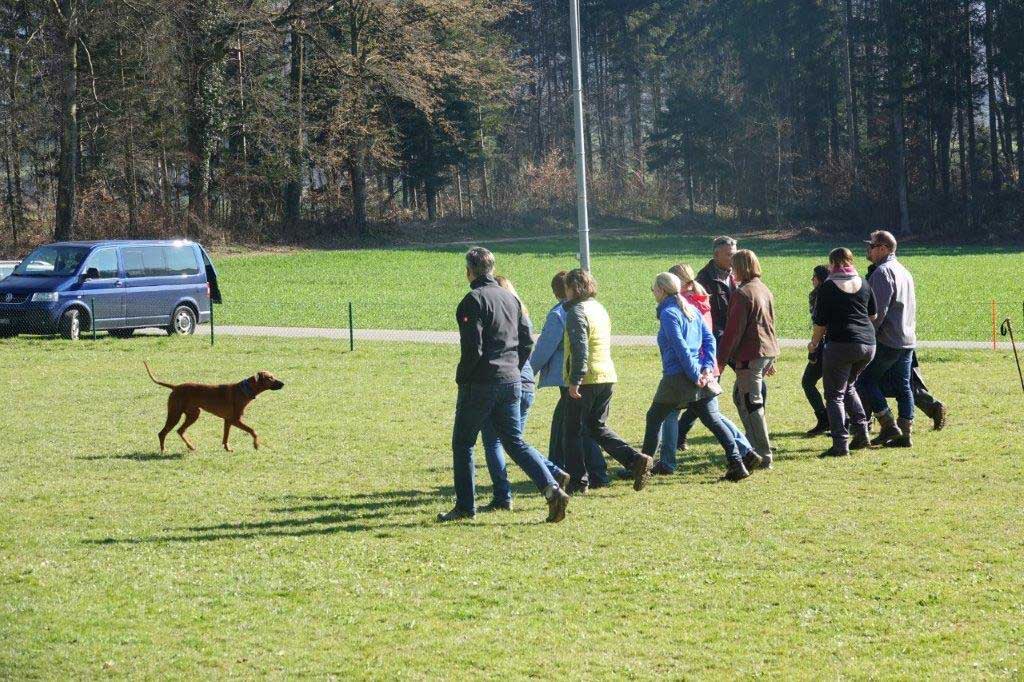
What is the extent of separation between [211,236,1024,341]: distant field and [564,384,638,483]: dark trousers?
1392 centimetres

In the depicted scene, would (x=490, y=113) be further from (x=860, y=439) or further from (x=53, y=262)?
(x=860, y=439)

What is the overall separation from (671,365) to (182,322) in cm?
1696

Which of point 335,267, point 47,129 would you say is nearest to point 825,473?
point 335,267

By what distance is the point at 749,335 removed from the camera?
10070 mm

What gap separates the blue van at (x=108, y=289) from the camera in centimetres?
2328

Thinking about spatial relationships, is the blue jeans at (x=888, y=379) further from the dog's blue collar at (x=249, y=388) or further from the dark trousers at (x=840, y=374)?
the dog's blue collar at (x=249, y=388)

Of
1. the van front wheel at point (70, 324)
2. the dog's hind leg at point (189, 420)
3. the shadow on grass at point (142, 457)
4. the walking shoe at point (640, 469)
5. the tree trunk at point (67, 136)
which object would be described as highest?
the tree trunk at point (67, 136)

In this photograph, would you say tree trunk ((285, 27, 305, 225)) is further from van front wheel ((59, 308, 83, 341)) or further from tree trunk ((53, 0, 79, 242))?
van front wheel ((59, 308, 83, 341))

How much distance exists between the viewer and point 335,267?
49094 mm

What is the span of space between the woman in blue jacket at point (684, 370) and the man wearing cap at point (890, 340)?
78.4 inches

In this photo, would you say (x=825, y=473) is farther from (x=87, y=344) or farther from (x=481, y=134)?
(x=481, y=134)

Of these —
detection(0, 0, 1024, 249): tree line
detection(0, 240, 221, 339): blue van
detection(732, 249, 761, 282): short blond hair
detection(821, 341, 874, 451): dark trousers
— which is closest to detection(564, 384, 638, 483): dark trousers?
detection(732, 249, 761, 282): short blond hair

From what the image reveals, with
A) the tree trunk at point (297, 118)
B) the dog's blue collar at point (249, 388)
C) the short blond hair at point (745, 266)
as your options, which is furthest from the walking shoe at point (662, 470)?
the tree trunk at point (297, 118)

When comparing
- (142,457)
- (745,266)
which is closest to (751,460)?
(745,266)
